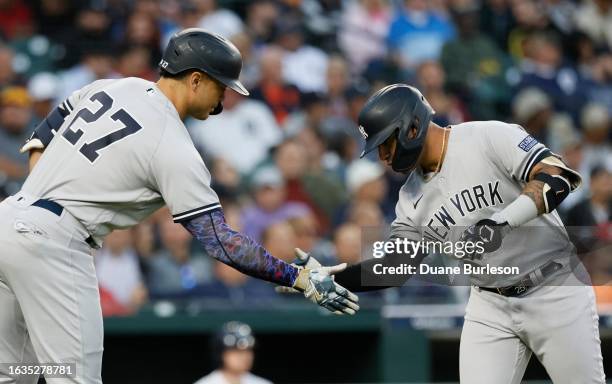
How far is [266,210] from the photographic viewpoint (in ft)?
29.8

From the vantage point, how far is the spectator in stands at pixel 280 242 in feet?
27.3

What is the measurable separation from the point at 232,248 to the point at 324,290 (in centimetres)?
47

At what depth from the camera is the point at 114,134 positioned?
4.66 m

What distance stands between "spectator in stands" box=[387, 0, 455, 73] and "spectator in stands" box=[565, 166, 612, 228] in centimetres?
270

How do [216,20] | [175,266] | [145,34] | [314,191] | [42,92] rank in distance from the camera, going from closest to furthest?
[175,266] < [42,92] < [314,191] < [145,34] < [216,20]

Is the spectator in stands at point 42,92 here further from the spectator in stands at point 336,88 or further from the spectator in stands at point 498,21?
the spectator in stands at point 498,21

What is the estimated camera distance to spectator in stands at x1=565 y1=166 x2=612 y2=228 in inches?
347

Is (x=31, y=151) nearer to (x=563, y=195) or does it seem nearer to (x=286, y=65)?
(x=563, y=195)

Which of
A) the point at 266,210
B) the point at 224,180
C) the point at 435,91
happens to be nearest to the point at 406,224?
the point at 266,210

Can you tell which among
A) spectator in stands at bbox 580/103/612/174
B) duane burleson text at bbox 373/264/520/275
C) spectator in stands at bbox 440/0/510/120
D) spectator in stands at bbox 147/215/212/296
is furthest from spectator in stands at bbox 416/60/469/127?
duane burleson text at bbox 373/264/520/275

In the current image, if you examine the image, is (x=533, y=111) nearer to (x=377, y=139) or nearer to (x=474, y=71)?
(x=474, y=71)

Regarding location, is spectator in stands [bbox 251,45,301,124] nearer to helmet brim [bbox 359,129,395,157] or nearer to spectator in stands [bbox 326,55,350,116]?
spectator in stands [bbox 326,55,350,116]

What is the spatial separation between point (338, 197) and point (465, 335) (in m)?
4.46

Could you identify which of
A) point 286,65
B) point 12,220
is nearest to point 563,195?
point 12,220
